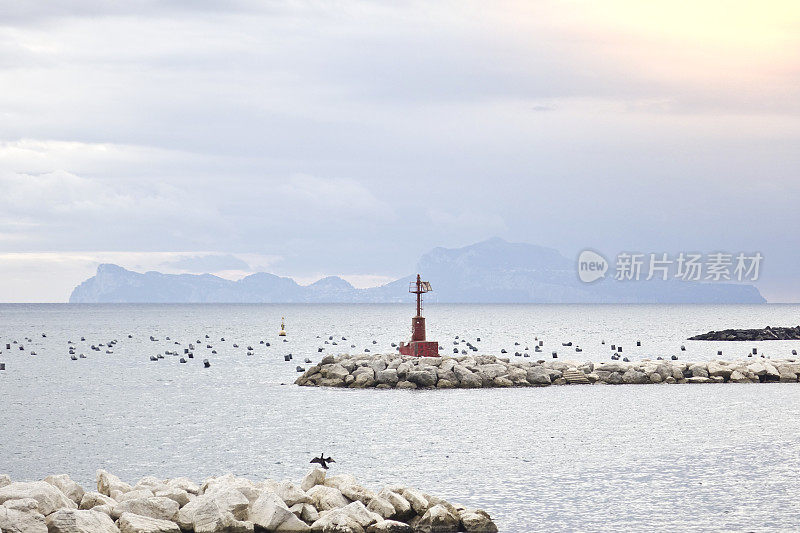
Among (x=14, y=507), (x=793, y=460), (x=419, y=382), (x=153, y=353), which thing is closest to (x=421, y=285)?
(x=419, y=382)

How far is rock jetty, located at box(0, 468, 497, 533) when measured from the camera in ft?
43.9

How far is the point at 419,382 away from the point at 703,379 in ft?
38.2

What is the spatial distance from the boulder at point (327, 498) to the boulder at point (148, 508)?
2.14 m

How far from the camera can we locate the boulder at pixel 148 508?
1405cm

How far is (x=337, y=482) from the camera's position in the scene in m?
15.5

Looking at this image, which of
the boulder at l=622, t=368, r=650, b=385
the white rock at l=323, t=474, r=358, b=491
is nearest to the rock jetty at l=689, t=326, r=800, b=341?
the boulder at l=622, t=368, r=650, b=385

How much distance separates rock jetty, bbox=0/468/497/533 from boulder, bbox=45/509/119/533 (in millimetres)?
14

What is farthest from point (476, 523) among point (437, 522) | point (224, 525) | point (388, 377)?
point (388, 377)

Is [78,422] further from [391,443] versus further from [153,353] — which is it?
[153,353]

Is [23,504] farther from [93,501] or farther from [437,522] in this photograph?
[437,522]

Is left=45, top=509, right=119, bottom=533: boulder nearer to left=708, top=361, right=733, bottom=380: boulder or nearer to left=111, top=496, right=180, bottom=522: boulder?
left=111, top=496, right=180, bottom=522: boulder

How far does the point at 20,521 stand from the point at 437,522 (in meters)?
5.85

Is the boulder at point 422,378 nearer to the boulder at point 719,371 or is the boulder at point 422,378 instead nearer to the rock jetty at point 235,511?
the boulder at point 719,371

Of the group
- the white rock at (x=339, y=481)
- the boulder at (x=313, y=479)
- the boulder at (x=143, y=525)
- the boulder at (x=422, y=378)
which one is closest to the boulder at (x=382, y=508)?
the white rock at (x=339, y=481)
